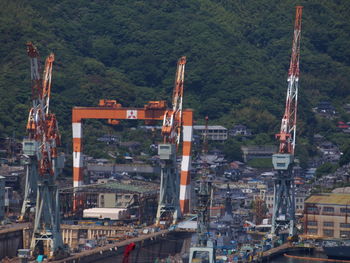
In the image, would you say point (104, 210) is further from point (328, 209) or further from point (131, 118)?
point (328, 209)

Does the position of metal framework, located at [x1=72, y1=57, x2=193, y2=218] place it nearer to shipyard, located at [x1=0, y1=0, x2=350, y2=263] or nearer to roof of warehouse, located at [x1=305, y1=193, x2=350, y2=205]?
shipyard, located at [x1=0, y1=0, x2=350, y2=263]

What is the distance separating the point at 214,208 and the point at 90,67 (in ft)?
180

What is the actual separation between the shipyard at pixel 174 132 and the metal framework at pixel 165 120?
0.41ft

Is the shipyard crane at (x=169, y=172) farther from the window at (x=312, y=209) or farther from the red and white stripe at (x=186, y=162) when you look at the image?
the window at (x=312, y=209)

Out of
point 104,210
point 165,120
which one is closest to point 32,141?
point 104,210

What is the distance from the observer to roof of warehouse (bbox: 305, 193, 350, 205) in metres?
93.6

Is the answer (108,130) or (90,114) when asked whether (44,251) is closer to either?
(90,114)

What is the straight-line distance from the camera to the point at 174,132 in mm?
91812

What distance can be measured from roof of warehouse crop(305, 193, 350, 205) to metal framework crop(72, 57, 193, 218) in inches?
382

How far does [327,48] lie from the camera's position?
188 m

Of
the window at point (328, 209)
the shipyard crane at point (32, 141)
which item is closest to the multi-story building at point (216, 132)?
the window at point (328, 209)

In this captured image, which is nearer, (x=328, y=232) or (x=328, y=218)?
(x=328, y=218)

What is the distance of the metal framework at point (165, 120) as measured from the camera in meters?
92.1

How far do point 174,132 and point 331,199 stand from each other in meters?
14.0
